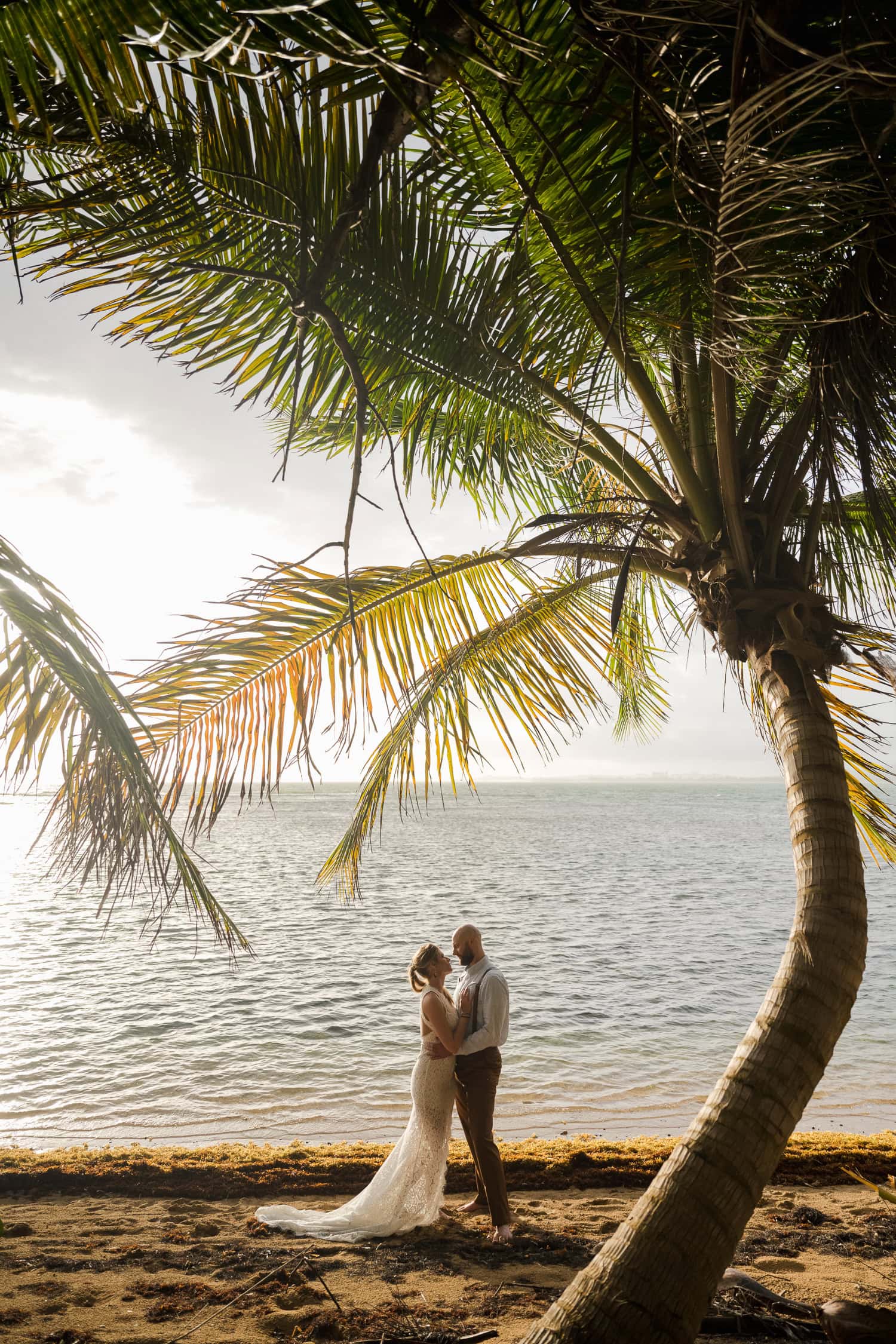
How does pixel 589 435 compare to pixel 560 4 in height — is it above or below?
below

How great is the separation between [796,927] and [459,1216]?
3158 millimetres

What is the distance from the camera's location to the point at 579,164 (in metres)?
3.11

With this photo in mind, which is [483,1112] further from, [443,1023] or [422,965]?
[422,965]

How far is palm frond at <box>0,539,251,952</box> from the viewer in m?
2.70

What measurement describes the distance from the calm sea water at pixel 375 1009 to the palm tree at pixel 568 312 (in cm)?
228

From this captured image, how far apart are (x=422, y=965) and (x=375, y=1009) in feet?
31.3

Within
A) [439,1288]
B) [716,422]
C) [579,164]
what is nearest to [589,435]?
[716,422]

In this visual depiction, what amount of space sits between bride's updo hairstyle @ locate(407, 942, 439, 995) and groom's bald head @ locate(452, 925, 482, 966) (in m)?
0.14

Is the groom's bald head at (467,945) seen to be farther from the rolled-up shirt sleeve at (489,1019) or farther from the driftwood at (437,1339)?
the driftwood at (437,1339)

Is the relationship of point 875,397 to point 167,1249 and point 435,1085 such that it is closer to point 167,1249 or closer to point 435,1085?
point 435,1085

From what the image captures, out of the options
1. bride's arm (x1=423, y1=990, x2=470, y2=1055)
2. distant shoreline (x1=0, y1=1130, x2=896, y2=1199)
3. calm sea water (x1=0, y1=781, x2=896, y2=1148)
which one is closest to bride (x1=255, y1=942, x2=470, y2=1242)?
bride's arm (x1=423, y1=990, x2=470, y2=1055)

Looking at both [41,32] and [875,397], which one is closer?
[41,32]

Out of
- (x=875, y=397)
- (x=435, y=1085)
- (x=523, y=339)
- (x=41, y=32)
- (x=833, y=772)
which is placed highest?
(x=523, y=339)

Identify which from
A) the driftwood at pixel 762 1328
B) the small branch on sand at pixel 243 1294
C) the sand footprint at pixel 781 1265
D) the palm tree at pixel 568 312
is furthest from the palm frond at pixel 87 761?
the sand footprint at pixel 781 1265
